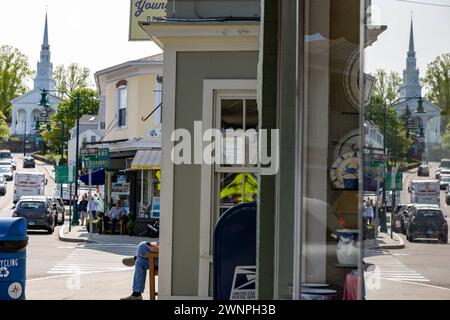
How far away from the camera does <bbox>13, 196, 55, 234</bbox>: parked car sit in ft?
115

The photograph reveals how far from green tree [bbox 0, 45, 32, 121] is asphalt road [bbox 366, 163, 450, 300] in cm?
8495

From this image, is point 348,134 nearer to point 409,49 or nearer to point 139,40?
point 409,49

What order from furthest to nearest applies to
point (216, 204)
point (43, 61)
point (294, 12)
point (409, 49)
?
point (43, 61) < point (216, 204) < point (294, 12) < point (409, 49)

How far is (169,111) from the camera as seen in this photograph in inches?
419

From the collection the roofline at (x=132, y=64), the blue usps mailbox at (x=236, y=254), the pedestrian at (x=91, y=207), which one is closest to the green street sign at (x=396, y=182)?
the blue usps mailbox at (x=236, y=254)

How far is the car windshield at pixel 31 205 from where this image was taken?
35.1m

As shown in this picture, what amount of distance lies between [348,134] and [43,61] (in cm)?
14570

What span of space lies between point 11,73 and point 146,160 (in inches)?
2347

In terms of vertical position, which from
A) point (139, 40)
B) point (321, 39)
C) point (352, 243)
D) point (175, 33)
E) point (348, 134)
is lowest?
point (352, 243)

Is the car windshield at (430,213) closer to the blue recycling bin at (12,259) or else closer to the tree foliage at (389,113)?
the tree foliage at (389,113)

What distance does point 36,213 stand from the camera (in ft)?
115

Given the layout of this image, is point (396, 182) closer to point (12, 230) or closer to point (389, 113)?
point (389, 113)

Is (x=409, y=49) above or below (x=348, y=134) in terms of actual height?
above
